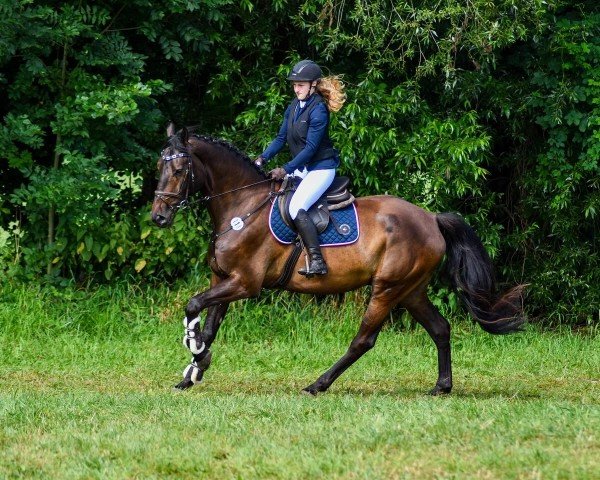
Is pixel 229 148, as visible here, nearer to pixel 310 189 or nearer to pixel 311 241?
pixel 310 189

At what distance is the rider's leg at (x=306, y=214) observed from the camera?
32.6ft

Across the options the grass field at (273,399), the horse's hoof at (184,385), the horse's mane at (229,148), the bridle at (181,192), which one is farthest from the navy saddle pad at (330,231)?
the horse's hoof at (184,385)

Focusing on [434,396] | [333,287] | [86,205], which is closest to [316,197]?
[333,287]

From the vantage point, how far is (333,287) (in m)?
10.2

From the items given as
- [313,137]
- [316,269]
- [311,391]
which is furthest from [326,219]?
[311,391]

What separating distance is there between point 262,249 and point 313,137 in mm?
1070

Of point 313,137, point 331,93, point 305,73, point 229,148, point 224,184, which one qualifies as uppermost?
point 305,73

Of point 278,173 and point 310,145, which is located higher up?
point 310,145

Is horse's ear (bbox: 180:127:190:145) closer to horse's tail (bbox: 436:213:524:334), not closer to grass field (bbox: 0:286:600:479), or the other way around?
grass field (bbox: 0:286:600:479)

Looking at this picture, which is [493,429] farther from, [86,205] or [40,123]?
[40,123]

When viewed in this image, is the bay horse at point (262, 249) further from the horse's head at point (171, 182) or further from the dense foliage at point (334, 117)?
the dense foliage at point (334, 117)

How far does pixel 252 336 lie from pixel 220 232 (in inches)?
145

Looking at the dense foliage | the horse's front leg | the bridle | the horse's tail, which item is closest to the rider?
the horse's front leg

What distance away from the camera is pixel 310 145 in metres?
9.90
